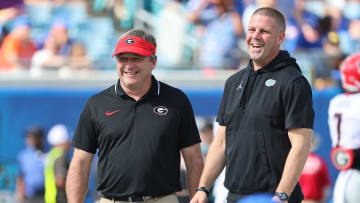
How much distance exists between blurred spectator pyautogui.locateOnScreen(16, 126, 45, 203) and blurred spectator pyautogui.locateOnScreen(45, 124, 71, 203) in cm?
17

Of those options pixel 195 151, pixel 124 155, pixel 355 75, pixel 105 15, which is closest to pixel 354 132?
pixel 355 75

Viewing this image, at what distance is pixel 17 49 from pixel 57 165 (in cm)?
279

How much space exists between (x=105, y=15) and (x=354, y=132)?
7.48 meters

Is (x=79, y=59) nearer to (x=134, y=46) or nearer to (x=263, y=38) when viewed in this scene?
(x=134, y=46)

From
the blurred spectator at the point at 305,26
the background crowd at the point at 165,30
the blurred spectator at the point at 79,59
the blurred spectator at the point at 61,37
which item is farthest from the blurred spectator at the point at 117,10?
the blurred spectator at the point at 305,26

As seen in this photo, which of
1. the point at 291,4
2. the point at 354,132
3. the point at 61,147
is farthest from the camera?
the point at 291,4

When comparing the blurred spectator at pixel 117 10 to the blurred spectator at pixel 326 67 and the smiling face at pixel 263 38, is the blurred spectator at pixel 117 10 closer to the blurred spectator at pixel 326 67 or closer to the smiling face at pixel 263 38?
the blurred spectator at pixel 326 67

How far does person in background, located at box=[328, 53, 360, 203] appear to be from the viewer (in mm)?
6184

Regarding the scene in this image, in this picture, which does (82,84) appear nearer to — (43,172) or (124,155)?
(43,172)

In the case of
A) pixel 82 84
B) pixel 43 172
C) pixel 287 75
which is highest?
pixel 287 75

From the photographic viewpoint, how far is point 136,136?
16.6 feet

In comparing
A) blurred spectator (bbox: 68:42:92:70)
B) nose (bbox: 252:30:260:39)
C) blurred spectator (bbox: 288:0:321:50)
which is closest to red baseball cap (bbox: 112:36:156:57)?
nose (bbox: 252:30:260:39)

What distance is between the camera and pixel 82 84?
11922 millimetres

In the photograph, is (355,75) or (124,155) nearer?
(124,155)
